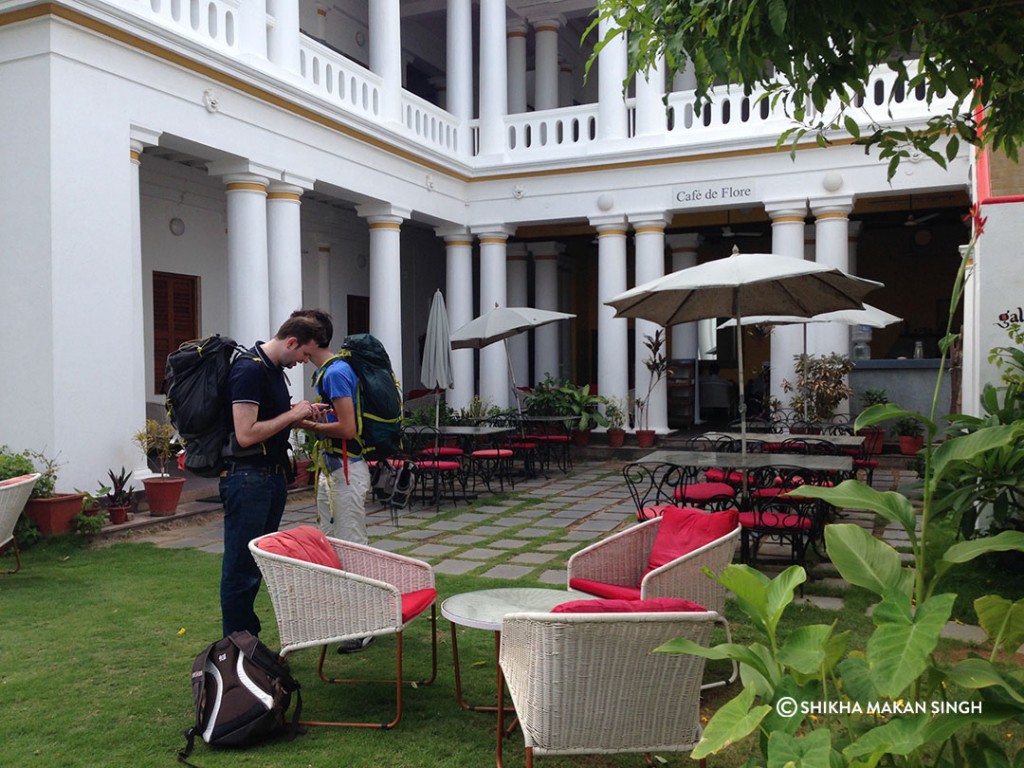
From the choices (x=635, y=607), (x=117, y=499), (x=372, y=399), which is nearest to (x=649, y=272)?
(x=117, y=499)

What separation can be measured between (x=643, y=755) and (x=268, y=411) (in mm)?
2233

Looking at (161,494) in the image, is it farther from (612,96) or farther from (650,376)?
(612,96)

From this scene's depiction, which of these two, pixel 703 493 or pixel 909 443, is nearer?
→ pixel 703 493

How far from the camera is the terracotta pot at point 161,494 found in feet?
27.2

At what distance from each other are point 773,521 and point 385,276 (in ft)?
27.7

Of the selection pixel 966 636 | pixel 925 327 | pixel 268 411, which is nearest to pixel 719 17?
pixel 268 411

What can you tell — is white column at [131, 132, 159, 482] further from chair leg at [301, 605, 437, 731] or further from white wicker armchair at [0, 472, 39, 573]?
chair leg at [301, 605, 437, 731]

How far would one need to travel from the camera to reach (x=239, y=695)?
3.48 metres

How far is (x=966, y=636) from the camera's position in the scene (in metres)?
4.73

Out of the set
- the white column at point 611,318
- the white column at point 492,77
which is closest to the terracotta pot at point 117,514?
the white column at point 611,318

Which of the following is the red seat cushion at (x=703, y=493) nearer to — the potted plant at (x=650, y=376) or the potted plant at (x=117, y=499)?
the potted plant at (x=117, y=499)

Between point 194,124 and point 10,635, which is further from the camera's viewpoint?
point 194,124

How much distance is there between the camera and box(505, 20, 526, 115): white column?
16.3 m

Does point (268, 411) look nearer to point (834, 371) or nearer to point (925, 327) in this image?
point (834, 371)
